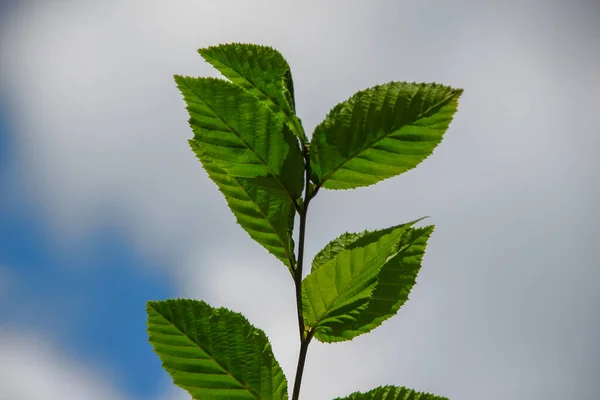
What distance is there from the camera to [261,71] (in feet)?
5.53

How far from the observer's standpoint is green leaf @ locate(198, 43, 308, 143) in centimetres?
165

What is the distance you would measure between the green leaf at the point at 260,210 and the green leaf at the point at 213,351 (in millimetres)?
259

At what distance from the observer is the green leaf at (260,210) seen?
1.62 m

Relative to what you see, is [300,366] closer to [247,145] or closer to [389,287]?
[389,287]

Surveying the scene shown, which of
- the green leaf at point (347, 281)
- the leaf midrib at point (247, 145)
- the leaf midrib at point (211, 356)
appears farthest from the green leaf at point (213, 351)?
the leaf midrib at point (247, 145)

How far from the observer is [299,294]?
151 cm

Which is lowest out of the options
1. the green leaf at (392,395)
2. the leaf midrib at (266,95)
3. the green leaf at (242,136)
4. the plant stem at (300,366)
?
the green leaf at (392,395)

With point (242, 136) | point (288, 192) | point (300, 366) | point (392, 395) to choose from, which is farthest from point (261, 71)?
point (392, 395)

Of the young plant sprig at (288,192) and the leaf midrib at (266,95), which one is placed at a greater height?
the leaf midrib at (266,95)

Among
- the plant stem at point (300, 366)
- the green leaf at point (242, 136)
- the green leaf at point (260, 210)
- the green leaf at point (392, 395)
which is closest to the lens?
the plant stem at point (300, 366)

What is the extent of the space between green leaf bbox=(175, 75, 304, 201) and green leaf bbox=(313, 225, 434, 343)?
0.29 metres

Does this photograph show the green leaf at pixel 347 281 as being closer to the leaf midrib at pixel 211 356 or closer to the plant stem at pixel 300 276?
the plant stem at pixel 300 276

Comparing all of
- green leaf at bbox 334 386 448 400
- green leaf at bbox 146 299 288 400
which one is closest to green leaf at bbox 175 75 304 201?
green leaf at bbox 146 299 288 400

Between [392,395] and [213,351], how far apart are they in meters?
0.47
